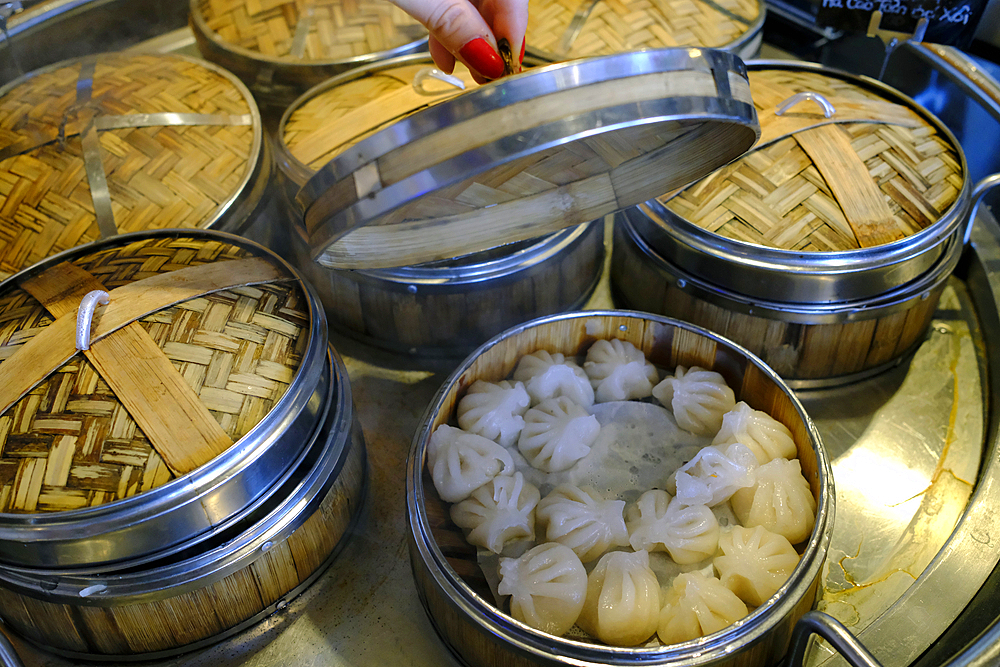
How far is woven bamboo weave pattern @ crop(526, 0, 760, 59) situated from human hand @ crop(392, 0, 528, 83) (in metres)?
1.04

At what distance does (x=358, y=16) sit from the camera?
285cm

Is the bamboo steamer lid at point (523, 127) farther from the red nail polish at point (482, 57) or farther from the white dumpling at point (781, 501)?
the white dumpling at point (781, 501)

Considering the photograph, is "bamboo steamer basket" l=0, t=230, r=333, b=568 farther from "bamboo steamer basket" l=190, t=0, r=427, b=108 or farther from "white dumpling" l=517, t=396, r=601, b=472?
"bamboo steamer basket" l=190, t=0, r=427, b=108

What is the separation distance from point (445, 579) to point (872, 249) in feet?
4.80

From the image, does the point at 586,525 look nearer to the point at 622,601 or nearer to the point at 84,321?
the point at 622,601

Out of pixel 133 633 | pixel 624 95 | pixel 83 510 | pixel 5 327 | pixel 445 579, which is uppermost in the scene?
pixel 624 95

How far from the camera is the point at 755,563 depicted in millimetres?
1578

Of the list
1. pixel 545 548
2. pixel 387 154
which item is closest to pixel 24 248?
pixel 387 154

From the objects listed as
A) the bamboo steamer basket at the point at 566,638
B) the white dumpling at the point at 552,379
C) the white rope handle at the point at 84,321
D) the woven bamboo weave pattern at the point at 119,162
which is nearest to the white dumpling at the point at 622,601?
the bamboo steamer basket at the point at 566,638

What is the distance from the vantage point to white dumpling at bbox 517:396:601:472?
6.22 ft

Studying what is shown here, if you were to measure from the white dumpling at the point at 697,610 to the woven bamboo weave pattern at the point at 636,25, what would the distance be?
1.97 metres

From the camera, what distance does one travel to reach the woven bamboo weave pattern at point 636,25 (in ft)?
8.81

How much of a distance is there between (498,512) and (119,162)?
1.69m

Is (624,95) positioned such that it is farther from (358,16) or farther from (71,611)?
(358,16)
